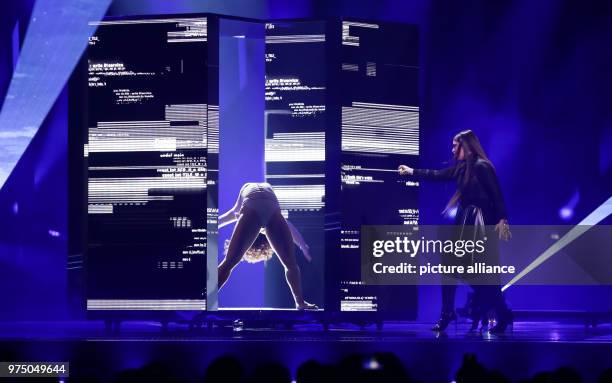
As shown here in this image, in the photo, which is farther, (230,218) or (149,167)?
(230,218)

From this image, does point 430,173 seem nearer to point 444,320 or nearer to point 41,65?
point 444,320

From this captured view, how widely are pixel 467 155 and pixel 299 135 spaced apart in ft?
4.51

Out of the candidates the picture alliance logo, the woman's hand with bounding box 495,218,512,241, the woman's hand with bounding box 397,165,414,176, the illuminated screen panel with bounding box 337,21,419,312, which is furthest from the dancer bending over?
the woman's hand with bounding box 495,218,512,241

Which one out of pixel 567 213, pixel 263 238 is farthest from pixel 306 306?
pixel 567 213

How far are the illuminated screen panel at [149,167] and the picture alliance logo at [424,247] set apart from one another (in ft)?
4.55

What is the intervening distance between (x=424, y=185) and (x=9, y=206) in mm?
3550

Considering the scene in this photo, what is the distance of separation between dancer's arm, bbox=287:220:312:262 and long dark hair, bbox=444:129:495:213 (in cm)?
128

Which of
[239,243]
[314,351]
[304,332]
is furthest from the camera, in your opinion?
[239,243]

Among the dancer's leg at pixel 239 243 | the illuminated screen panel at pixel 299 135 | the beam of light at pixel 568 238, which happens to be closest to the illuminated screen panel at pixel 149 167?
the dancer's leg at pixel 239 243

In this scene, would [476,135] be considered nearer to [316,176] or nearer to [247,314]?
[316,176]

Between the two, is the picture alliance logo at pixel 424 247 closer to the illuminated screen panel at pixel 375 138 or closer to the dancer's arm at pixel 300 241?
the illuminated screen panel at pixel 375 138

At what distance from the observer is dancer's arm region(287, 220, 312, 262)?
22.2 feet

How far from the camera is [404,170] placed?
22.4 feet

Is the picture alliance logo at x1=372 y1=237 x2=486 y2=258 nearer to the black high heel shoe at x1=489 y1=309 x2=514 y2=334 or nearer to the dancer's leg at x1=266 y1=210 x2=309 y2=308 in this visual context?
the black high heel shoe at x1=489 y1=309 x2=514 y2=334
